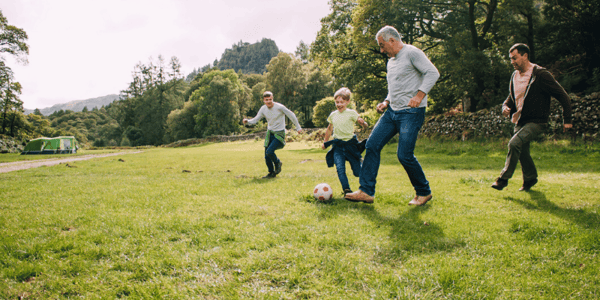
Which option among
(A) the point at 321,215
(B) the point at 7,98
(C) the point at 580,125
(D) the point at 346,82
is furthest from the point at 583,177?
(B) the point at 7,98

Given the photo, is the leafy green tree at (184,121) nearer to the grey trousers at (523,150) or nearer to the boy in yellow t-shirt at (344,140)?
the boy in yellow t-shirt at (344,140)

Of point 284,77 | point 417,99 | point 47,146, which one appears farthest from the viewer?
point 284,77

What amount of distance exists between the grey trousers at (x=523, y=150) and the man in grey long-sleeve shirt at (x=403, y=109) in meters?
1.67

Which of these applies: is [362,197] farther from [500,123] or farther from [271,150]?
[500,123]

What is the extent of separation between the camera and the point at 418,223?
3.47m

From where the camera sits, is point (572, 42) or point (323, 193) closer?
point (323, 193)

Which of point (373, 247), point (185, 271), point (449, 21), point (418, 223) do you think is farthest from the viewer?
point (449, 21)

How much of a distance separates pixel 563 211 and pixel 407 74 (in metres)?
2.69

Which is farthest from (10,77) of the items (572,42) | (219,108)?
(572,42)

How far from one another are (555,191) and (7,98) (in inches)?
1897

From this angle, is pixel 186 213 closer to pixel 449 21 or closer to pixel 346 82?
pixel 346 82

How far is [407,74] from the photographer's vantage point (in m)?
4.16

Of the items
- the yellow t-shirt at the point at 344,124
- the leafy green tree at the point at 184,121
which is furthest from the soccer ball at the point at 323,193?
the leafy green tree at the point at 184,121

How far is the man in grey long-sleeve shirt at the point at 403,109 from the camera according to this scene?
4035mm
